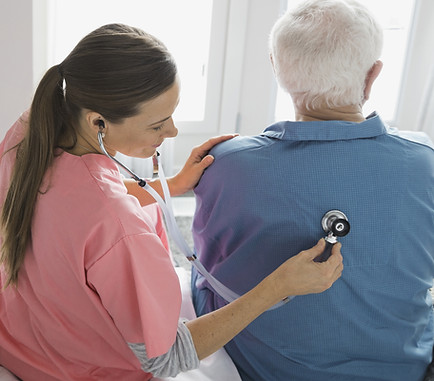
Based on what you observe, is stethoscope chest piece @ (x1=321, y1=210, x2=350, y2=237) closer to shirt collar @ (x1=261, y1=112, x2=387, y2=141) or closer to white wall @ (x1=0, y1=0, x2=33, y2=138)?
shirt collar @ (x1=261, y1=112, x2=387, y2=141)

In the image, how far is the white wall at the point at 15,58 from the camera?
2148 millimetres

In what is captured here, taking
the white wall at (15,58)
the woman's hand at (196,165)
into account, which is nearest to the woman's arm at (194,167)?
the woman's hand at (196,165)

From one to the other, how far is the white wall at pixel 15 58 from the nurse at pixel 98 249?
1.14m

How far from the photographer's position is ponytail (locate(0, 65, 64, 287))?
1104 millimetres

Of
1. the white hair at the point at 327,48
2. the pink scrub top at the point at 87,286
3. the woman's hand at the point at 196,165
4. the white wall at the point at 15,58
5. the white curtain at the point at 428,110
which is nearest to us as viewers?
the pink scrub top at the point at 87,286

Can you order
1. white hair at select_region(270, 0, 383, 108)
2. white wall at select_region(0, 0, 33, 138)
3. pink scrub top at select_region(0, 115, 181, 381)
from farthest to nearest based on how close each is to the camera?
white wall at select_region(0, 0, 33, 138)
white hair at select_region(270, 0, 383, 108)
pink scrub top at select_region(0, 115, 181, 381)

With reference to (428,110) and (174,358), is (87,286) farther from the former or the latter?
(428,110)

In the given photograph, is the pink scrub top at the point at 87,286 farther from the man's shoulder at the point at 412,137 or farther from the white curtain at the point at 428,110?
the white curtain at the point at 428,110

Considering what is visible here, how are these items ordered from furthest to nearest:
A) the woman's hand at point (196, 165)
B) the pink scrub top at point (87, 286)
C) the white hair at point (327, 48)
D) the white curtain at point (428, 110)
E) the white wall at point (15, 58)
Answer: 1. the white curtain at point (428, 110)
2. the white wall at point (15, 58)
3. the woman's hand at point (196, 165)
4. the white hair at point (327, 48)
5. the pink scrub top at point (87, 286)

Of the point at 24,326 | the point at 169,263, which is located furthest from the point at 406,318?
the point at 24,326

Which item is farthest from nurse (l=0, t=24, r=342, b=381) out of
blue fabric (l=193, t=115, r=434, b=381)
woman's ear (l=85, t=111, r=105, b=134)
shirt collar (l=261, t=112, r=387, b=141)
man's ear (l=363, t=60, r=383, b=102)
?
man's ear (l=363, t=60, r=383, b=102)

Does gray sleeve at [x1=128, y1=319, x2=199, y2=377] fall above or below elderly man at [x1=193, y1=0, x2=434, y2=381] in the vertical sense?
below

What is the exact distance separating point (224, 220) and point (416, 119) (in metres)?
2.46

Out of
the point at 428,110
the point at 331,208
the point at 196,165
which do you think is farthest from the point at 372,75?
the point at 428,110
